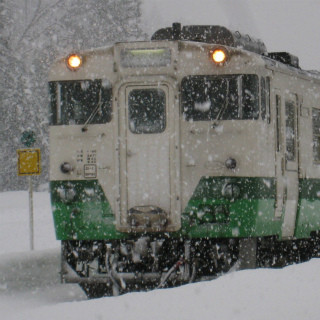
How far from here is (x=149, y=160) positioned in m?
10.4

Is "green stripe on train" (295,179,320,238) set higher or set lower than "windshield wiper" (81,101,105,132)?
lower

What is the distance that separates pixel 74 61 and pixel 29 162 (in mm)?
5977

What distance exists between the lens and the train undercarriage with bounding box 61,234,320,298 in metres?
10.4

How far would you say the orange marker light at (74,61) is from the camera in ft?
35.6

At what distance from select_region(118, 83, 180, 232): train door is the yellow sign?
6214 millimetres

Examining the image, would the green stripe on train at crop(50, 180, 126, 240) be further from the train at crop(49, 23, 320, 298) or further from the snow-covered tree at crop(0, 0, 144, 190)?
the snow-covered tree at crop(0, 0, 144, 190)

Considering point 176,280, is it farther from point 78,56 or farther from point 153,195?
point 78,56

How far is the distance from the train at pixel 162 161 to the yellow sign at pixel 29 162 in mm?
5546

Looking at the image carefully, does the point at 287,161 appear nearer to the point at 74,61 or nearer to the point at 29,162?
the point at 74,61

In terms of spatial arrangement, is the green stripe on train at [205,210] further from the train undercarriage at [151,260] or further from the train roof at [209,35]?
the train roof at [209,35]

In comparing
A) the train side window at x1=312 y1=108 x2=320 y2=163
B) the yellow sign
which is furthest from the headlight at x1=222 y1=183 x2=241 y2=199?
the yellow sign

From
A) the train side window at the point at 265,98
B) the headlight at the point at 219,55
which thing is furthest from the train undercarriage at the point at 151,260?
the headlight at the point at 219,55

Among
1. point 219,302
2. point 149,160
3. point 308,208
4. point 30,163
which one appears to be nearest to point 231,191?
point 149,160

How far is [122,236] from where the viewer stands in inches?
412
